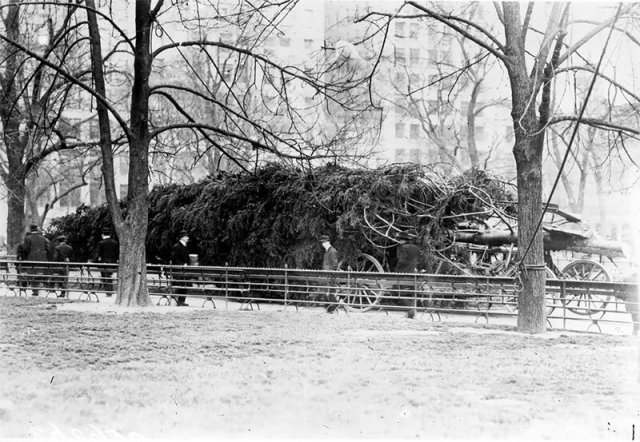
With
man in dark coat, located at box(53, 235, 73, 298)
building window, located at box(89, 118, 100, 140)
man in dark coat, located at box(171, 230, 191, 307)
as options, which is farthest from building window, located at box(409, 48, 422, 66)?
man in dark coat, located at box(171, 230, 191, 307)

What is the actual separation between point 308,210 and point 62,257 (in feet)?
28.2

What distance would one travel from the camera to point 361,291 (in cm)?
1622

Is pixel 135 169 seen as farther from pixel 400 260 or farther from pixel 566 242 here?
pixel 566 242

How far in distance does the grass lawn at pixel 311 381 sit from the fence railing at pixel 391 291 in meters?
1.14

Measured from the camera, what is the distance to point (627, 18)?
34.8 feet

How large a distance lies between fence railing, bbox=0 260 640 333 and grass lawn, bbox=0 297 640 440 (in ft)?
3.73

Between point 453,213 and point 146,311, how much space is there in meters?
6.94

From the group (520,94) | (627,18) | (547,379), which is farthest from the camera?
(520,94)

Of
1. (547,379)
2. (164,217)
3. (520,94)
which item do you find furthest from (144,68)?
(547,379)

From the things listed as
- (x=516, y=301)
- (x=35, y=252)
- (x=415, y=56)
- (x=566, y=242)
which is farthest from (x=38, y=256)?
(x=415, y=56)

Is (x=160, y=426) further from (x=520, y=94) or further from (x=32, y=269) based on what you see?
(x=32, y=269)

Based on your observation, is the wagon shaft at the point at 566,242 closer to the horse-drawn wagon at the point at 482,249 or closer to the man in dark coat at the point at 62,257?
the horse-drawn wagon at the point at 482,249

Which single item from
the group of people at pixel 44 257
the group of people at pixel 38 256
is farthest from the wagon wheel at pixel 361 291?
the group of people at pixel 38 256

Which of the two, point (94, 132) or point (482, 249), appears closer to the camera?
point (482, 249)
